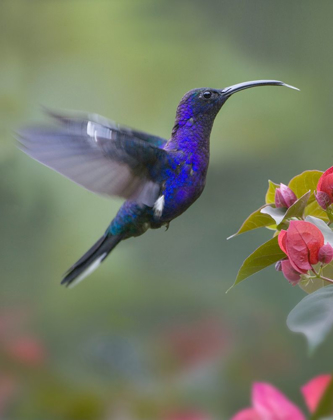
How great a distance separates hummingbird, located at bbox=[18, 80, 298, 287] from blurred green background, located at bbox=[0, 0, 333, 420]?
821 millimetres

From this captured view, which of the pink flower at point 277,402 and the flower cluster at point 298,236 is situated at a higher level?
the flower cluster at point 298,236

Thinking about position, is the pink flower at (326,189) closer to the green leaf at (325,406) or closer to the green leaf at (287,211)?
the green leaf at (287,211)

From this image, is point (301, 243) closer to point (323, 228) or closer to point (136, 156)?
point (323, 228)

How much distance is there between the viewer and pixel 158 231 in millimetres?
2598

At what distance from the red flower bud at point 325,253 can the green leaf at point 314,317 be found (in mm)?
59

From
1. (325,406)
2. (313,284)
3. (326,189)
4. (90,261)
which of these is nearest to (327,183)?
(326,189)

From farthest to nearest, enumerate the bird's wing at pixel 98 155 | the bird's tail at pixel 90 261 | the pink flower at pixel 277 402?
the bird's tail at pixel 90 261
the bird's wing at pixel 98 155
the pink flower at pixel 277 402

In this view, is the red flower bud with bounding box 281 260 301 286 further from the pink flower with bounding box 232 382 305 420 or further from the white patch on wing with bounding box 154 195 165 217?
the white patch on wing with bounding box 154 195 165 217

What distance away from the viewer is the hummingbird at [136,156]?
75 centimetres

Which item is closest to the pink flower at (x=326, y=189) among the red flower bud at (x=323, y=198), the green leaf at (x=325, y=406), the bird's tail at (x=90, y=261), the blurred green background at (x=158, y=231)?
the red flower bud at (x=323, y=198)

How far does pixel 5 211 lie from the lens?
2.48 m

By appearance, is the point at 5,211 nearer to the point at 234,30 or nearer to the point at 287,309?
the point at 287,309

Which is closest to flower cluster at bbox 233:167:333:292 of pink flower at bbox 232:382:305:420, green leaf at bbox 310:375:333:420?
pink flower at bbox 232:382:305:420

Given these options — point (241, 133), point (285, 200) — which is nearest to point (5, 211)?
point (241, 133)
